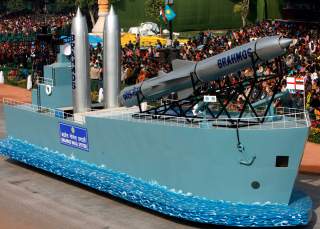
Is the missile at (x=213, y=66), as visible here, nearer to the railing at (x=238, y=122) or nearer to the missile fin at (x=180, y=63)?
the missile fin at (x=180, y=63)

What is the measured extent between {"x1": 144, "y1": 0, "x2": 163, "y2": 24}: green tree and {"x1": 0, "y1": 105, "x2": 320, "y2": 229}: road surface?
44.6 metres

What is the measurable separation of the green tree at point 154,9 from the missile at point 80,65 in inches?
1683

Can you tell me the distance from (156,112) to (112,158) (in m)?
1.90

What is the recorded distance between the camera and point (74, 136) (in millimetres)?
20344

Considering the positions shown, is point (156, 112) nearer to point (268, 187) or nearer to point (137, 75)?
point (268, 187)

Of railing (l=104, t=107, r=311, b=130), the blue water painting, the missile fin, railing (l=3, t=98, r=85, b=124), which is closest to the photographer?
the blue water painting

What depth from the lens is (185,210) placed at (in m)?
16.1

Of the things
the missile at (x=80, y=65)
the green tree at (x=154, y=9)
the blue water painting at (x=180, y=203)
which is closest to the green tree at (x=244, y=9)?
the green tree at (x=154, y=9)

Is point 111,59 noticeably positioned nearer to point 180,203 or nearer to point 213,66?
point 213,66

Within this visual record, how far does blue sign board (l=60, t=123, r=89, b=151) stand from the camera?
65.5 feet

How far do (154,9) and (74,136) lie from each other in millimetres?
46536

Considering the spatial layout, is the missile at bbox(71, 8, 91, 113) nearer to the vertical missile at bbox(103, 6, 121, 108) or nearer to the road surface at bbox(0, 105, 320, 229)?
the vertical missile at bbox(103, 6, 121, 108)

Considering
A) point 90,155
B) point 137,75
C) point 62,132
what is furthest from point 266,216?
point 137,75

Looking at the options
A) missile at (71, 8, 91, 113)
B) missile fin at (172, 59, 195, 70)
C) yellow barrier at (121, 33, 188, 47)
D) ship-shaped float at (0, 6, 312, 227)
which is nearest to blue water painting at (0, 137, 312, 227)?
ship-shaped float at (0, 6, 312, 227)
